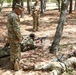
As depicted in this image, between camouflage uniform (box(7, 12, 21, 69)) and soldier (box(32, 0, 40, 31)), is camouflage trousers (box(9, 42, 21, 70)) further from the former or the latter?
soldier (box(32, 0, 40, 31))

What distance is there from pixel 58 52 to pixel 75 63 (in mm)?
1410

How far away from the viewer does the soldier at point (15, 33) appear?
671cm

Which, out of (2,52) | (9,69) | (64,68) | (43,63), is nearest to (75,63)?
(64,68)

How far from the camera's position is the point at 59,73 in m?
6.85

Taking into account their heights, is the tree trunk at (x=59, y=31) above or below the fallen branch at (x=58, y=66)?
above

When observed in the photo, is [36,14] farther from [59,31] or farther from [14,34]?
[14,34]

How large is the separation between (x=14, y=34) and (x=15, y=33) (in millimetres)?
61

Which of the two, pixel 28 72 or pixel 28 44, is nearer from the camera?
pixel 28 72

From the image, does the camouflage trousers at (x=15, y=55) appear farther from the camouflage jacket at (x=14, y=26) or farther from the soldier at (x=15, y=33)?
the camouflage jacket at (x=14, y=26)

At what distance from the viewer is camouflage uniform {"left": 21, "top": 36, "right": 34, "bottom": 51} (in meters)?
8.56

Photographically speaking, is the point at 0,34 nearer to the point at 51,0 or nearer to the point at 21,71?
the point at 21,71

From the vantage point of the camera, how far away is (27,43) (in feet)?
28.4

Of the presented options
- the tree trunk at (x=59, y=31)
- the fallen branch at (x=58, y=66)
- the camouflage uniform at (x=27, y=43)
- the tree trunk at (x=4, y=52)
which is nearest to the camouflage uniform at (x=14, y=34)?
the fallen branch at (x=58, y=66)

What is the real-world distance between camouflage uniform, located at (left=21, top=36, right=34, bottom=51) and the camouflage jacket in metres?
1.68
